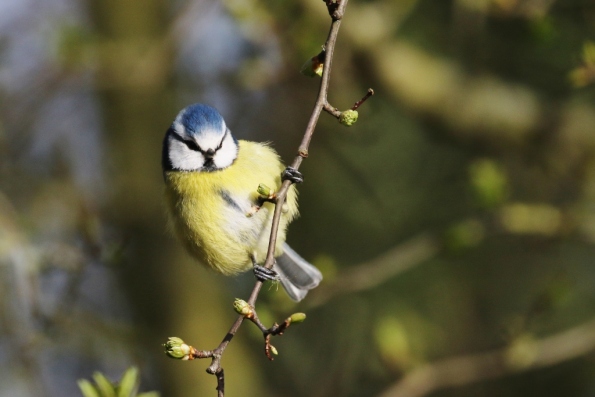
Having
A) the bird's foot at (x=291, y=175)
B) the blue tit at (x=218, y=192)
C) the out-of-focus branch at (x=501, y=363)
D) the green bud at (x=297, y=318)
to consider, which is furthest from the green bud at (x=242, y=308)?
the out-of-focus branch at (x=501, y=363)

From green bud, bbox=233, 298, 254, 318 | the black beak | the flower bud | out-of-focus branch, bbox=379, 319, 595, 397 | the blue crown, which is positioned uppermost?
out-of-focus branch, bbox=379, 319, 595, 397

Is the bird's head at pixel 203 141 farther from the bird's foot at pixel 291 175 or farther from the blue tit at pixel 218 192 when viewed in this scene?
the bird's foot at pixel 291 175

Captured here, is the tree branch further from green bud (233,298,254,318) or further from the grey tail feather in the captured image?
the grey tail feather

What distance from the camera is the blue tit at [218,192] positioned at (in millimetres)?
2545

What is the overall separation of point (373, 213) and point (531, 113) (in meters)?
2.26

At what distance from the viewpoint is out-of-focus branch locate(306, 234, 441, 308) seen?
10.5ft

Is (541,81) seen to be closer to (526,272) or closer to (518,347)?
(526,272)

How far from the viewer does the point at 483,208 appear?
3.12m

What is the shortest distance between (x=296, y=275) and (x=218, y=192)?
62 centimetres

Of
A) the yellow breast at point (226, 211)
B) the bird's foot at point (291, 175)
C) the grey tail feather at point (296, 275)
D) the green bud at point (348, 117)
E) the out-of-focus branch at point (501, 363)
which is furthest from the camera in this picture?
the out-of-focus branch at point (501, 363)

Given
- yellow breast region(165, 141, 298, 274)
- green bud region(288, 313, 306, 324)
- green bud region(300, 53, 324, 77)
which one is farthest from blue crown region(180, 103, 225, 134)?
green bud region(288, 313, 306, 324)

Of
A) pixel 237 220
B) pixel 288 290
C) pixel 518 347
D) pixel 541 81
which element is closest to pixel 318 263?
pixel 288 290

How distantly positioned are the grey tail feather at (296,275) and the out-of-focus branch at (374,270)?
0.76ft

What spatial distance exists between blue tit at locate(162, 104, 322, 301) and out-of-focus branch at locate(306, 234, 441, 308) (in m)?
0.59
